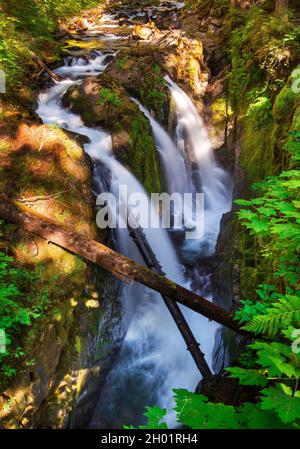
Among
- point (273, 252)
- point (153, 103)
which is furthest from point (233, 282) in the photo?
point (153, 103)

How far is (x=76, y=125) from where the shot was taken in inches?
328

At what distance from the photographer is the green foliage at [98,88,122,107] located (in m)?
8.47

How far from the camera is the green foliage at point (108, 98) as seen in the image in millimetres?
8470

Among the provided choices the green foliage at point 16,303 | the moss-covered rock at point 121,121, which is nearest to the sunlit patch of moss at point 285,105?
the moss-covered rock at point 121,121

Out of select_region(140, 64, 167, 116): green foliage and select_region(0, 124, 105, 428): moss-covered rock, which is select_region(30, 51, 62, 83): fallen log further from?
select_region(0, 124, 105, 428): moss-covered rock

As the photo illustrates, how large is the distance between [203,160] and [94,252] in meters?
7.22

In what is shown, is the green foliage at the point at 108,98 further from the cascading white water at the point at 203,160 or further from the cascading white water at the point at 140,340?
the cascading white water at the point at 203,160

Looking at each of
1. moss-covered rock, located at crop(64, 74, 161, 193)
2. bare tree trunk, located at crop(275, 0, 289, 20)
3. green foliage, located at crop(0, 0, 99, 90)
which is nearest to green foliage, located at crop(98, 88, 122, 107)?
moss-covered rock, located at crop(64, 74, 161, 193)

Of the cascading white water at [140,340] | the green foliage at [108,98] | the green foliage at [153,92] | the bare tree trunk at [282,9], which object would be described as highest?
the bare tree trunk at [282,9]

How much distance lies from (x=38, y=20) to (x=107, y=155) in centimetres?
788

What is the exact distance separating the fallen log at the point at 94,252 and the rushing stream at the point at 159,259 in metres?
1.81

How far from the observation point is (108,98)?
8508 millimetres

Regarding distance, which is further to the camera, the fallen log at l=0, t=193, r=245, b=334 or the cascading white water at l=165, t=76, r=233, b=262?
the cascading white water at l=165, t=76, r=233, b=262

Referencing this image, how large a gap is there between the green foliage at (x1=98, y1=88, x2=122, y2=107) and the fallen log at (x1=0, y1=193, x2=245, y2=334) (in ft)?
14.9
